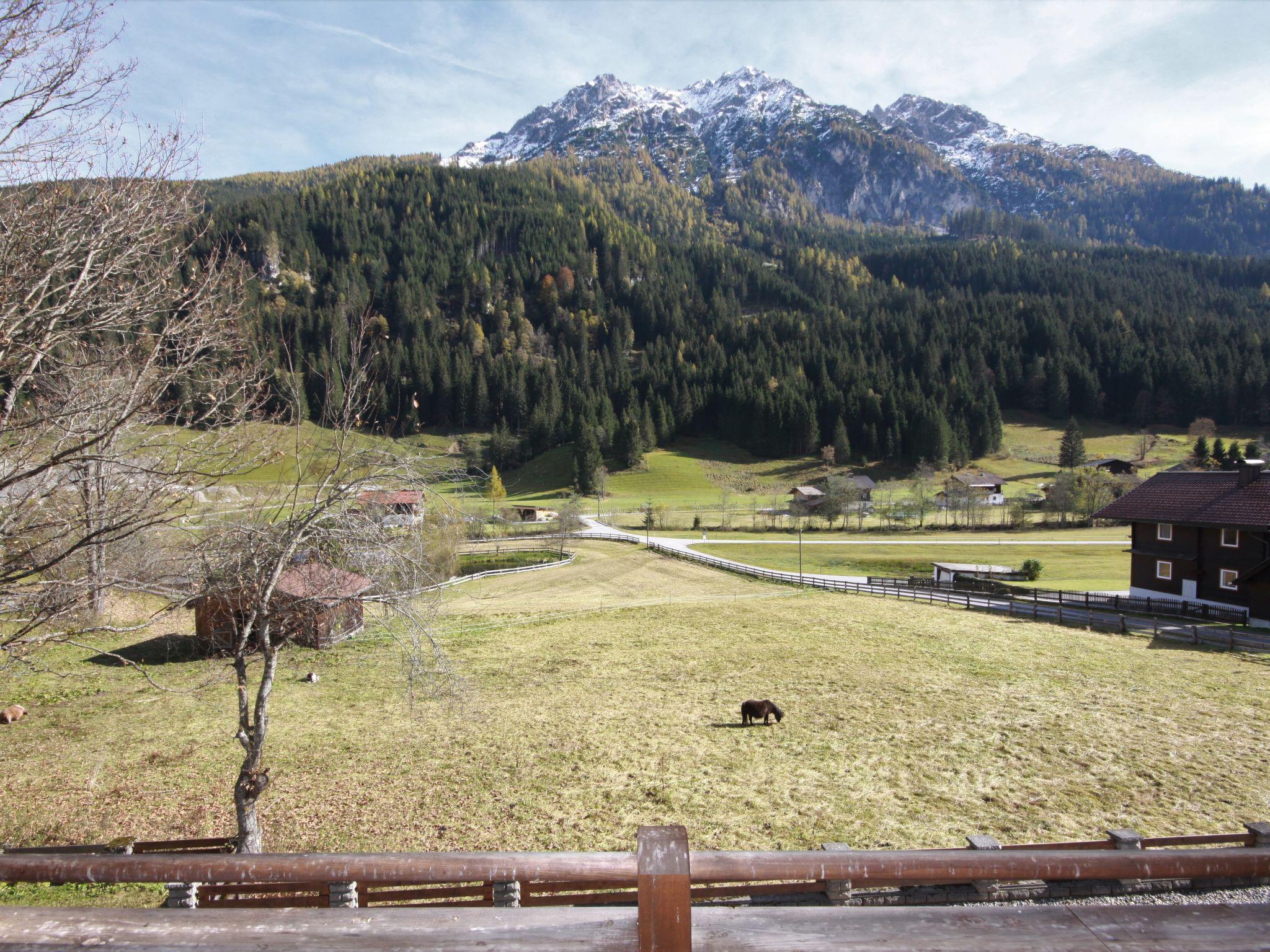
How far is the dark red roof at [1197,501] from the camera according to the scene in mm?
29188

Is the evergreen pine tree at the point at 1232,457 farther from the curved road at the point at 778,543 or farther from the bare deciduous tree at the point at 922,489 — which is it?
the curved road at the point at 778,543

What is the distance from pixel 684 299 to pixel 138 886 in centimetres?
19987

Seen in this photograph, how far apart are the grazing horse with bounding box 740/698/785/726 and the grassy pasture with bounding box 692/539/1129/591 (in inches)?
1360

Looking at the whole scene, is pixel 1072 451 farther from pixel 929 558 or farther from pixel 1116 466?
pixel 929 558

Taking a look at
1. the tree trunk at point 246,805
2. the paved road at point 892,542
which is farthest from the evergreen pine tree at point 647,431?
the tree trunk at point 246,805

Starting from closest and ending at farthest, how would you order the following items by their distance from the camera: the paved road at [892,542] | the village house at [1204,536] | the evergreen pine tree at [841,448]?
the village house at [1204,536] → the paved road at [892,542] → the evergreen pine tree at [841,448]

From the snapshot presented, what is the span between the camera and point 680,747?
14867 millimetres

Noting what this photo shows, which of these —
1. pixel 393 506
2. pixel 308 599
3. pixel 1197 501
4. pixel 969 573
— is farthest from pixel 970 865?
pixel 969 573

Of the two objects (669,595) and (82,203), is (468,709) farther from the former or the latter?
(669,595)

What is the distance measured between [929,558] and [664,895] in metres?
57.6

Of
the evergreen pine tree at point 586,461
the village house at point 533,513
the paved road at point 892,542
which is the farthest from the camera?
the evergreen pine tree at point 586,461

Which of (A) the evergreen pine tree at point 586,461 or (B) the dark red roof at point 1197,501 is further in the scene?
(A) the evergreen pine tree at point 586,461

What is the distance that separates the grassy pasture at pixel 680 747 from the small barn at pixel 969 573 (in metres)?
17.9

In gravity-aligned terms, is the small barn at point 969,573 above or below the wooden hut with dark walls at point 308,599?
below
